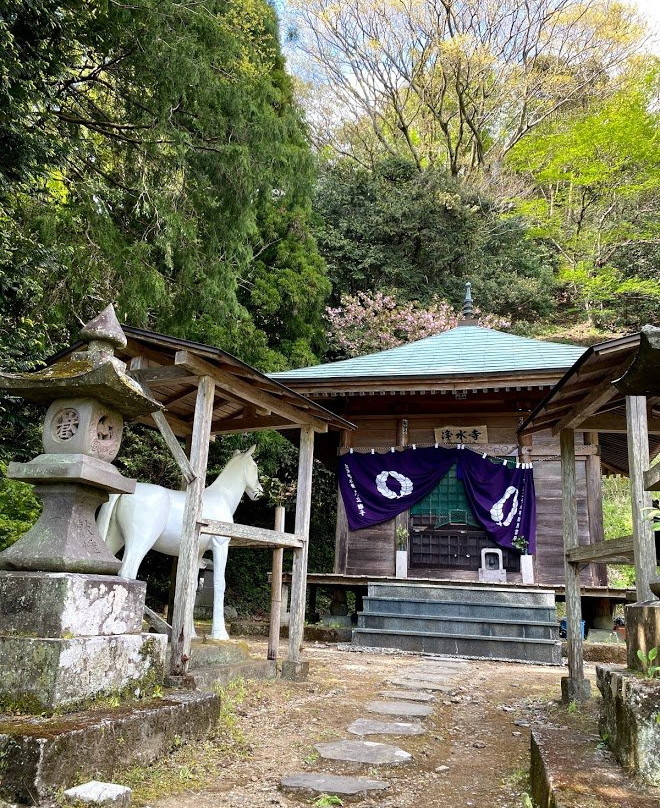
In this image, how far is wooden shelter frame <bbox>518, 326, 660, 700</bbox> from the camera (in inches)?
123

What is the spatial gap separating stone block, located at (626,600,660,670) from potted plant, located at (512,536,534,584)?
7.64m

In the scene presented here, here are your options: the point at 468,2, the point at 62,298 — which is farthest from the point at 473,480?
the point at 468,2

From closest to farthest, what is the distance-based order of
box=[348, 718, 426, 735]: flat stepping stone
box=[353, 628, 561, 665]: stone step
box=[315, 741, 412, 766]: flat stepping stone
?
box=[315, 741, 412, 766]: flat stepping stone < box=[348, 718, 426, 735]: flat stepping stone < box=[353, 628, 561, 665]: stone step

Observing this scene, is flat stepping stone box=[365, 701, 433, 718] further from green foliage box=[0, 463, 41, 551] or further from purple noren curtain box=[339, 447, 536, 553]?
purple noren curtain box=[339, 447, 536, 553]

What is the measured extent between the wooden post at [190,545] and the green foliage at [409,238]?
14.9m

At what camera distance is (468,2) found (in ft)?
72.3

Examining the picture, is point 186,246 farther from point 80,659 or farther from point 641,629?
point 641,629

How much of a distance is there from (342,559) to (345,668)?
422 centimetres

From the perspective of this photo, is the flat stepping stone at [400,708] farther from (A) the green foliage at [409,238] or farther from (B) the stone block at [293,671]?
(A) the green foliage at [409,238]

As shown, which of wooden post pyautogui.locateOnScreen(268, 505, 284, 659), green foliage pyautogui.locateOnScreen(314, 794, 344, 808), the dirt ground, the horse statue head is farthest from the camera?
the horse statue head

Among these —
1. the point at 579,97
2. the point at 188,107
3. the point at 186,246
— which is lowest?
the point at 186,246

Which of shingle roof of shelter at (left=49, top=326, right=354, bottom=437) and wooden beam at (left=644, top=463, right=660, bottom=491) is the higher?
shingle roof of shelter at (left=49, top=326, right=354, bottom=437)

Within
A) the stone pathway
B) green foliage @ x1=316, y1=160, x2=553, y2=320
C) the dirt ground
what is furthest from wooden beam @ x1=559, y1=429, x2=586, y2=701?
green foliage @ x1=316, y1=160, x2=553, y2=320

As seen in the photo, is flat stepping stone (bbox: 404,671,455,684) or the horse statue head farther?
the horse statue head
